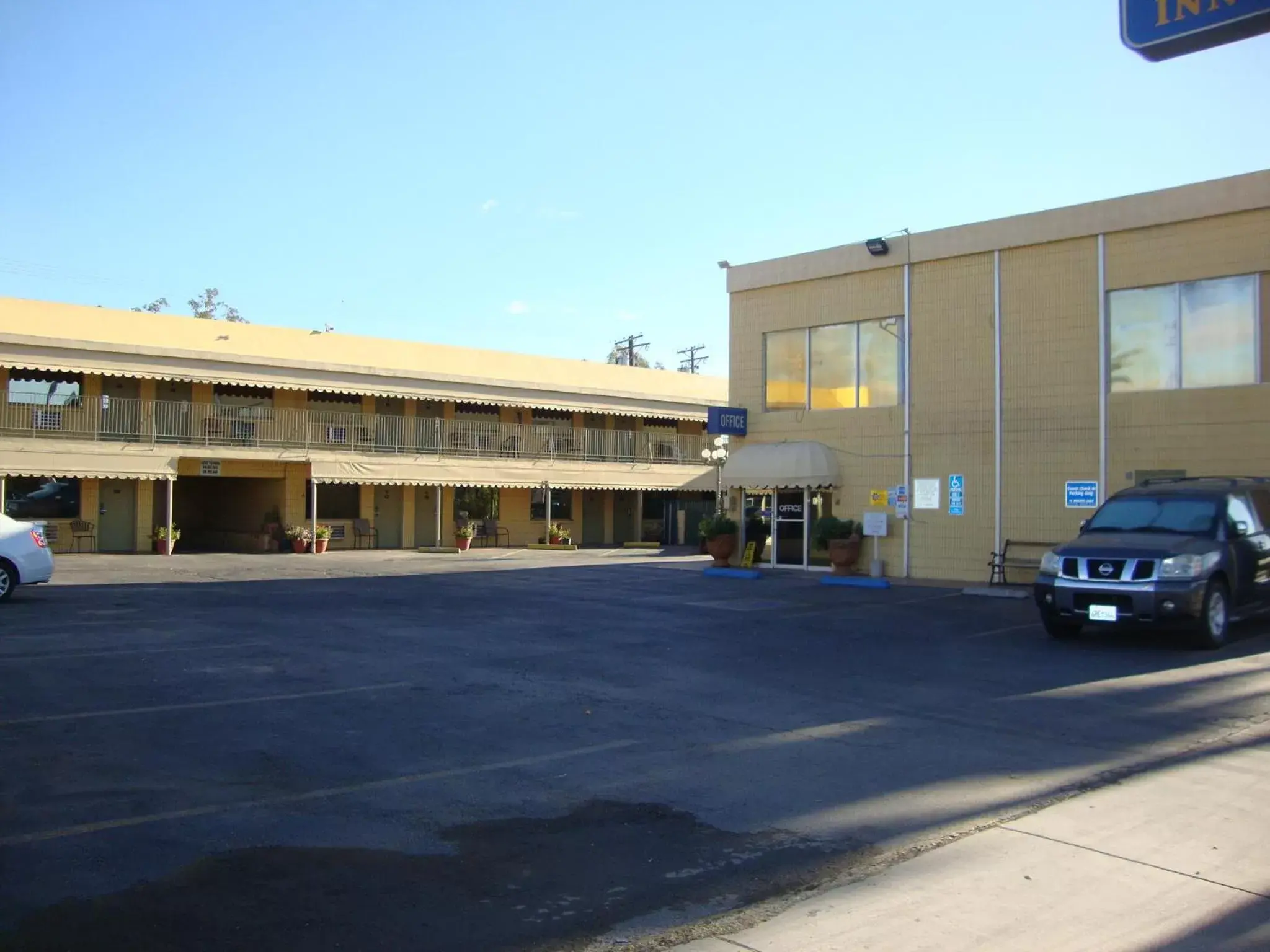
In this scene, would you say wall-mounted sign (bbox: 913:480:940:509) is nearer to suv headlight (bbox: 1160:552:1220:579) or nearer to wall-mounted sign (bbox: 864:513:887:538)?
wall-mounted sign (bbox: 864:513:887:538)

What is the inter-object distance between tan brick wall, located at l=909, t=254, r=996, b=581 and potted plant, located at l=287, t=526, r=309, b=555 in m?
18.5

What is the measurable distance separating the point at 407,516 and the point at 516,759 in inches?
1168

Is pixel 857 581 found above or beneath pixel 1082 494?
beneath

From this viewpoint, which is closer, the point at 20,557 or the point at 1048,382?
the point at 20,557

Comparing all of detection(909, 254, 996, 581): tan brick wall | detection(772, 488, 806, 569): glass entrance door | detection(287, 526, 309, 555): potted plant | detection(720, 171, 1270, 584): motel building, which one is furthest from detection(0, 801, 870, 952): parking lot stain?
detection(287, 526, 309, 555): potted plant

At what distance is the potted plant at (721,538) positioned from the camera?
2500cm

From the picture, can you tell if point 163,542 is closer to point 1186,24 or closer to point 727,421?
point 727,421

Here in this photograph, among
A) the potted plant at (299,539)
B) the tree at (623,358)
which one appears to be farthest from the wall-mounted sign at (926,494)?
the tree at (623,358)

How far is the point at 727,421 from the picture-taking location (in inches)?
977

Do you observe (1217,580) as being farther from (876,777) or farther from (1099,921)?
(1099,921)

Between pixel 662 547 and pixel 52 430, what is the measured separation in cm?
1974

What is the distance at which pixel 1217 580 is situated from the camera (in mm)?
12477

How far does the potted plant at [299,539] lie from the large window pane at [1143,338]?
74.9ft

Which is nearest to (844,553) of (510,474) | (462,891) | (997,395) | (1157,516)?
(997,395)
